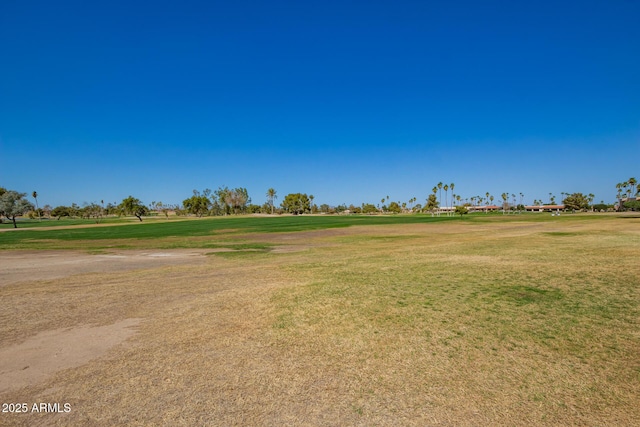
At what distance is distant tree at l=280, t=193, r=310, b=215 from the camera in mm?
188125

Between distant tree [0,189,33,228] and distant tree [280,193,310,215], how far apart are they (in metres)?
123

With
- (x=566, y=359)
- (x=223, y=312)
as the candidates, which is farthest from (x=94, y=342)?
(x=566, y=359)

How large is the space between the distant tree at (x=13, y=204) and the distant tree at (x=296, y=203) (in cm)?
12297

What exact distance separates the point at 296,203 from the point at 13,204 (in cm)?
12835

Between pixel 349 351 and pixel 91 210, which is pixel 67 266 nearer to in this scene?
pixel 349 351

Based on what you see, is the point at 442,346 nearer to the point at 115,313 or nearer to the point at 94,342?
the point at 94,342

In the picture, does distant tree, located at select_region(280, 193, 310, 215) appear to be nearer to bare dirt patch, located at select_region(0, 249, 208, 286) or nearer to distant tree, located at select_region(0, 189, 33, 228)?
distant tree, located at select_region(0, 189, 33, 228)

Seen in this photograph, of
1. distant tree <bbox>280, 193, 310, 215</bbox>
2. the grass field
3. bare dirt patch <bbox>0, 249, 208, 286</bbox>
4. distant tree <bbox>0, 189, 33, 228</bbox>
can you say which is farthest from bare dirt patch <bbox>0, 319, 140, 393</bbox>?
distant tree <bbox>280, 193, 310, 215</bbox>

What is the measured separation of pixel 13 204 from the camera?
246 feet

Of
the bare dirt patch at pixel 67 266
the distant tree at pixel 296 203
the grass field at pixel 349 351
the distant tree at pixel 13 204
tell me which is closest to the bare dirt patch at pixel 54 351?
the grass field at pixel 349 351

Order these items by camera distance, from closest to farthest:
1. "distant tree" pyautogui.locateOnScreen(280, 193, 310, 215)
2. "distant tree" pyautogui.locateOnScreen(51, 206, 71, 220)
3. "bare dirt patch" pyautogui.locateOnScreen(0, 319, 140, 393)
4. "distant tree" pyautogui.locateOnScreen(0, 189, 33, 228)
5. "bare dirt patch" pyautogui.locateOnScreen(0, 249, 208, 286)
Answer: "bare dirt patch" pyautogui.locateOnScreen(0, 319, 140, 393), "bare dirt patch" pyautogui.locateOnScreen(0, 249, 208, 286), "distant tree" pyautogui.locateOnScreen(0, 189, 33, 228), "distant tree" pyautogui.locateOnScreen(51, 206, 71, 220), "distant tree" pyautogui.locateOnScreen(280, 193, 310, 215)

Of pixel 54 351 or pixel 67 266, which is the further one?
pixel 67 266

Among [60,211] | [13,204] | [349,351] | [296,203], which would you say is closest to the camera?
[349,351]

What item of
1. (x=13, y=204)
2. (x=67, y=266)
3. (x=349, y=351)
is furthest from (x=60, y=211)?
(x=349, y=351)
